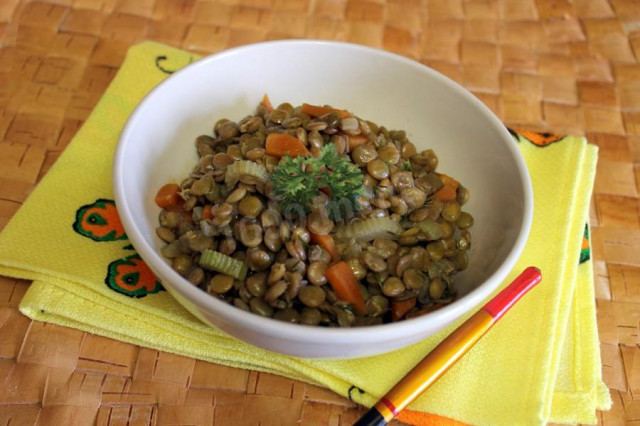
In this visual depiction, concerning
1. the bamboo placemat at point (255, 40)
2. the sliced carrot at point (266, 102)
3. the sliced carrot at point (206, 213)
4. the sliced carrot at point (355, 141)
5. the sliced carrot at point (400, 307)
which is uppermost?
the sliced carrot at point (355, 141)

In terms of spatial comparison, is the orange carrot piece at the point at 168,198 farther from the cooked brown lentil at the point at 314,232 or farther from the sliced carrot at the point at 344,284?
the sliced carrot at the point at 344,284

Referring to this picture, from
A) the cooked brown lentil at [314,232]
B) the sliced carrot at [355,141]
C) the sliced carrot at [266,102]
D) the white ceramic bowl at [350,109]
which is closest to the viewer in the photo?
the white ceramic bowl at [350,109]

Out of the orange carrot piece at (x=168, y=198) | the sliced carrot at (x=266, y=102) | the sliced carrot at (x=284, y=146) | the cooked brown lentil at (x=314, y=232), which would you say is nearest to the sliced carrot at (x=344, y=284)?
the cooked brown lentil at (x=314, y=232)

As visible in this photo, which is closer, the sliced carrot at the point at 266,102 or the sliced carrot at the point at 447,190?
the sliced carrot at the point at 447,190

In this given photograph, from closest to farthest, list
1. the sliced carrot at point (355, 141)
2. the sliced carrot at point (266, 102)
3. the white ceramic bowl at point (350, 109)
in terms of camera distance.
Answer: the white ceramic bowl at point (350, 109)
the sliced carrot at point (355, 141)
the sliced carrot at point (266, 102)

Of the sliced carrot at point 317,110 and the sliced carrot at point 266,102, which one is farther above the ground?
the sliced carrot at point 317,110

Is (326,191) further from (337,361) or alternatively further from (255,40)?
(255,40)

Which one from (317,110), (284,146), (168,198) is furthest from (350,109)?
(168,198)
